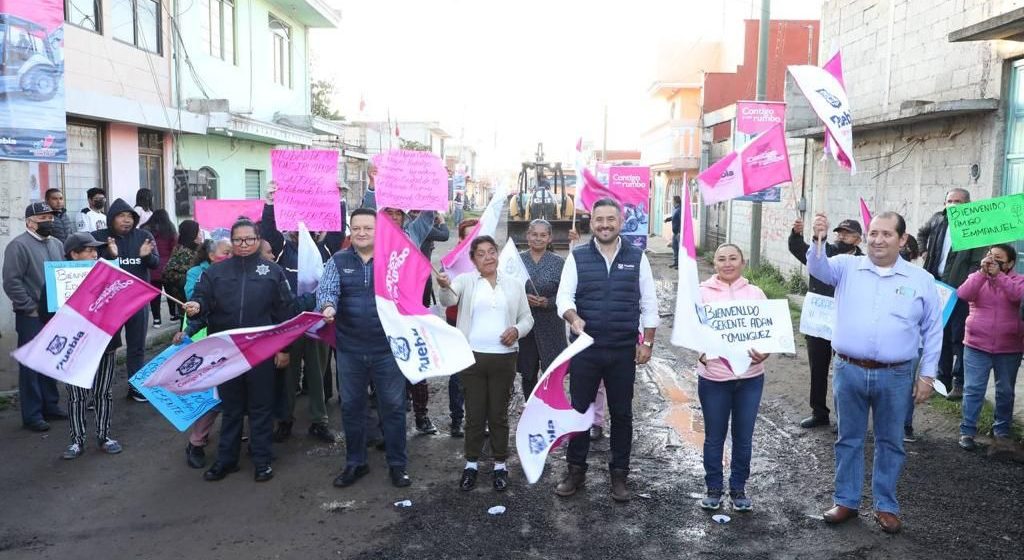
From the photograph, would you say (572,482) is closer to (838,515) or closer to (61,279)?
(838,515)

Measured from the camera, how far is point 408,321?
5.25m

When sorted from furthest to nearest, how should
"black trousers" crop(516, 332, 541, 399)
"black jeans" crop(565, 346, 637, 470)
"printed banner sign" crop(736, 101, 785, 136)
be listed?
"printed banner sign" crop(736, 101, 785, 136), "black trousers" crop(516, 332, 541, 399), "black jeans" crop(565, 346, 637, 470)

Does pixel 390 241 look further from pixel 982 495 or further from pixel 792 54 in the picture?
pixel 792 54

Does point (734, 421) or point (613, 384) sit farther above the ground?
point (613, 384)

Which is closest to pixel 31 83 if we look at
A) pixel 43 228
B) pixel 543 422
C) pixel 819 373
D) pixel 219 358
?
pixel 43 228

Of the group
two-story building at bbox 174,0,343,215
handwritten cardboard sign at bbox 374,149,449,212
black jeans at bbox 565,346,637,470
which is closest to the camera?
black jeans at bbox 565,346,637,470

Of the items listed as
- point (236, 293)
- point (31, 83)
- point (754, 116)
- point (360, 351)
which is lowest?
point (360, 351)

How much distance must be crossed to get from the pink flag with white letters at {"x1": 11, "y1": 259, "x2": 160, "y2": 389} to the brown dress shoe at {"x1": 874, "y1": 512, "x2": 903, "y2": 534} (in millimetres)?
5167

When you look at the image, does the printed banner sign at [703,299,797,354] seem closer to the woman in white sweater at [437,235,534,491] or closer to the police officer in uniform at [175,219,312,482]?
the woman in white sweater at [437,235,534,491]

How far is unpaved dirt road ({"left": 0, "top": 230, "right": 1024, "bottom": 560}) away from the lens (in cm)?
459

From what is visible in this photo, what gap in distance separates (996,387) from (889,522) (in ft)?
7.68

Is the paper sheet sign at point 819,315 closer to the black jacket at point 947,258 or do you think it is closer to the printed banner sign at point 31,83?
the black jacket at point 947,258

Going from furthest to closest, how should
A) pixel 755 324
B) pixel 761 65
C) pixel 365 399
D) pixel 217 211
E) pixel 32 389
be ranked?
pixel 761 65, pixel 217 211, pixel 32 389, pixel 365 399, pixel 755 324

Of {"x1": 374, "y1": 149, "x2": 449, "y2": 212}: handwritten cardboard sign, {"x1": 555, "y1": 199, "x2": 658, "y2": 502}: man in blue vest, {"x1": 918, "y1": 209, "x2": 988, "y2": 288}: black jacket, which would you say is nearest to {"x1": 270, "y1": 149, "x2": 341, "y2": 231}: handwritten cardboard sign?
{"x1": 374, "y1": 149, "x2": 449, "y2": 212}: handwritten cardboard sign
